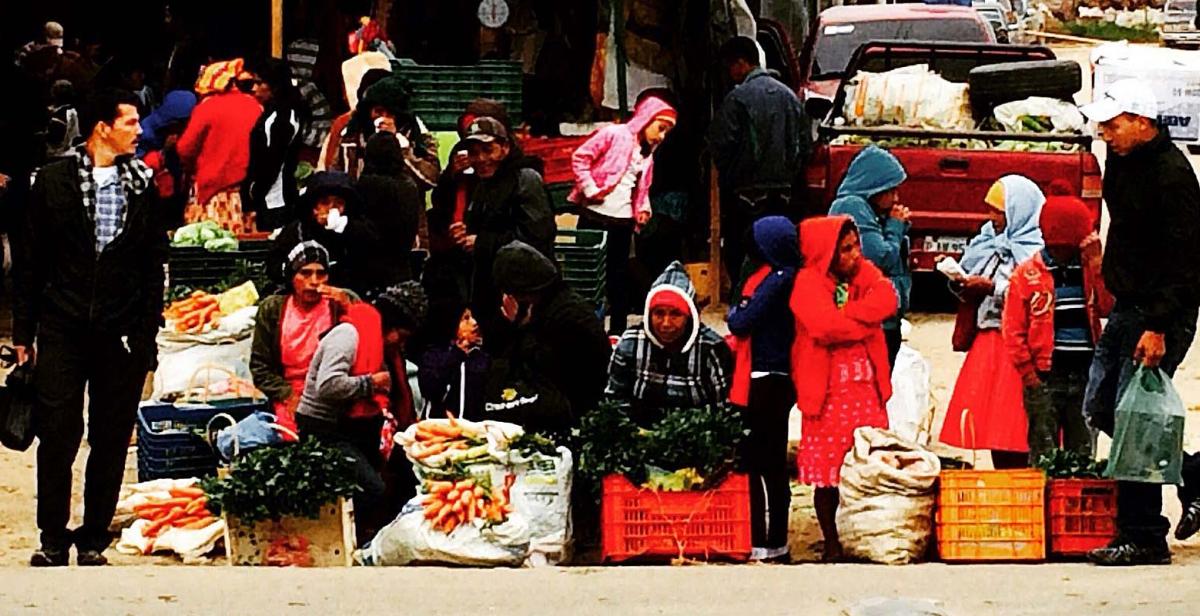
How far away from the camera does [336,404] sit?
1098 centimetres

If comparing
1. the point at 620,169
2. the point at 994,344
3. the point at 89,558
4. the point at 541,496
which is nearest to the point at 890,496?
the point at 994,344

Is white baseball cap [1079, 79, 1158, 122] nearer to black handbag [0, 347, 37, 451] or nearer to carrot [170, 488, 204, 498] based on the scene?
carrot [170, 488, 204, 498]

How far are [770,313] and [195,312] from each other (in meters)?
3.27

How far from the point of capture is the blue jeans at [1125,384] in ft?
32.6

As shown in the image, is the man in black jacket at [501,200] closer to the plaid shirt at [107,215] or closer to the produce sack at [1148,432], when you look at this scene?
the plaid shirt at [107,215]

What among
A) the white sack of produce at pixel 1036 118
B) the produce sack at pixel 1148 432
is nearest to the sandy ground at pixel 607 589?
the produce sack at pixel 1148 432

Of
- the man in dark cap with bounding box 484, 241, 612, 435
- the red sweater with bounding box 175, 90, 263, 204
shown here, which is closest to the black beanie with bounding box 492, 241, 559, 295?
the man in dark cap with bounding box 484, 241, 612, 435

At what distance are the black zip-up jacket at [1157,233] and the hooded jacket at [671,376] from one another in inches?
70.2

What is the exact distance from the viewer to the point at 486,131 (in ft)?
42.2

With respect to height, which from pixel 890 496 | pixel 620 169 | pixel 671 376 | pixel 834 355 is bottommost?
pixel 890 496

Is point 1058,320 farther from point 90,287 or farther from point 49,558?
point 49,558

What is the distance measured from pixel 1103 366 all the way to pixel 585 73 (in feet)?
29.5

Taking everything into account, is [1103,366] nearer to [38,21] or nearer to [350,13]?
[350,13]

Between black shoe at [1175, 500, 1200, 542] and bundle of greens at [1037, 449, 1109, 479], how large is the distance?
0.36m
